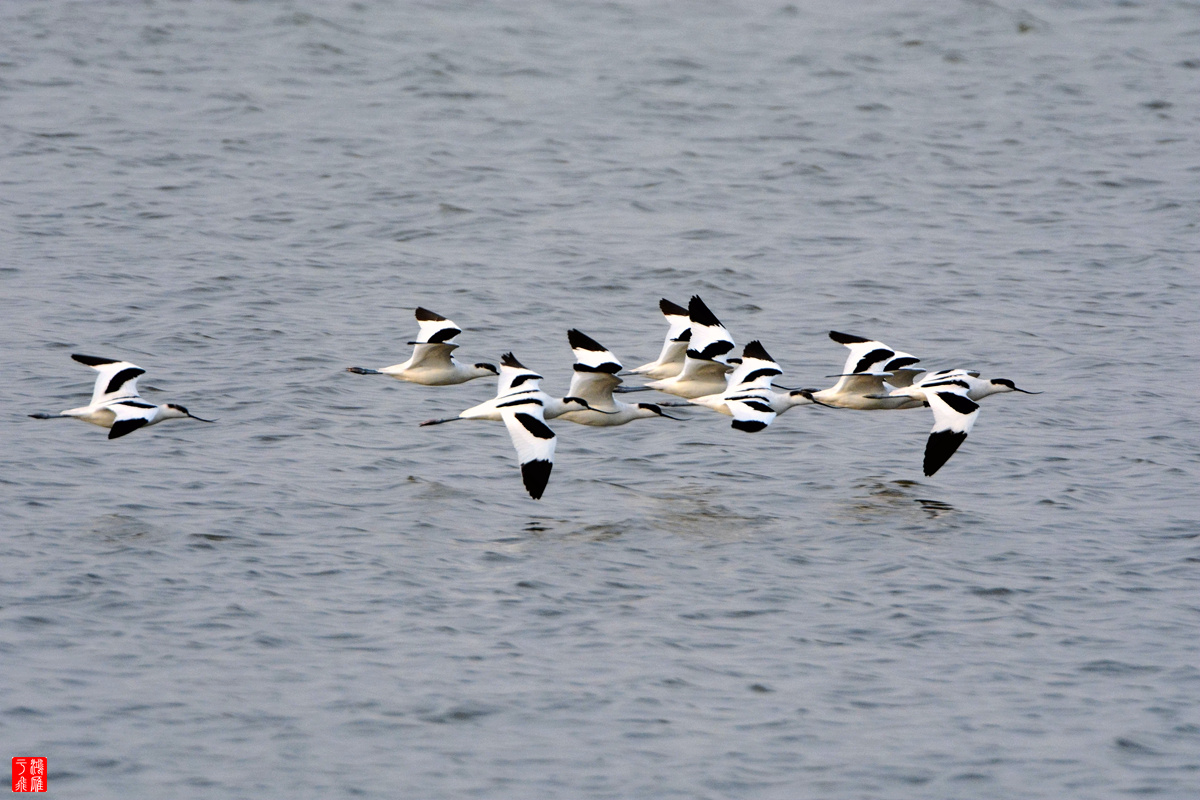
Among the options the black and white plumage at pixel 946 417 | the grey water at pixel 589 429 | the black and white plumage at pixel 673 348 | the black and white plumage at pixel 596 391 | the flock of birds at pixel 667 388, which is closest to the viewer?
the grey water at pixel 589 429

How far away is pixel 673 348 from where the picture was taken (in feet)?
57.6

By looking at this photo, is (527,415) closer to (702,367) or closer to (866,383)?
(702,367)

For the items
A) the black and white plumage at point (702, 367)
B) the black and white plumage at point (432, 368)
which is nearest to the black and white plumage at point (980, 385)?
the black and white plumage at point (702, 367)

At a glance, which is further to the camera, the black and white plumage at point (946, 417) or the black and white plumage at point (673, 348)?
the black and white plumage at point (673, 348)

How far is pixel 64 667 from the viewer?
1154cm

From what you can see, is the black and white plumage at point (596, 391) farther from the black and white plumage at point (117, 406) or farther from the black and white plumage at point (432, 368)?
the black and white plumage at point (117, 406)

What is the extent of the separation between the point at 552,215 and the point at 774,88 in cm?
880

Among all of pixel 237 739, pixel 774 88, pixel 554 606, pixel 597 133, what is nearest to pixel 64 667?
pixel 237 739

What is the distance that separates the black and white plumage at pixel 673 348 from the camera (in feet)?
57.6

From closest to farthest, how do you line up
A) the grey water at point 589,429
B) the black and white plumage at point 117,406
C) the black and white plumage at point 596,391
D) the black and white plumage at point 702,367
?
the grey water at point 589,429, the black and white plumage at point 117,406, the black and white plumage at point 596,391, the black and white plumage at point 702,367

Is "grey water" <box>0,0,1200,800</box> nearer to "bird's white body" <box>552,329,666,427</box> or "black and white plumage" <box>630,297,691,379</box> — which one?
"bird's white body" <box>552,329,666,427</box>

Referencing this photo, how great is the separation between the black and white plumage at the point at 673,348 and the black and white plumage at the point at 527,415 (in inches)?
77.6

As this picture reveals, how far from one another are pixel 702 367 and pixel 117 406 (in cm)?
590

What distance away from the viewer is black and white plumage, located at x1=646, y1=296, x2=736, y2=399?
16.9 meters
